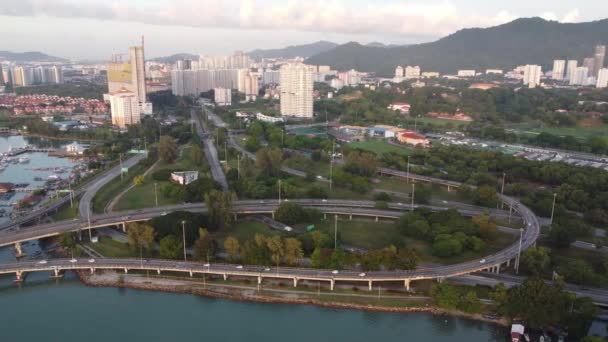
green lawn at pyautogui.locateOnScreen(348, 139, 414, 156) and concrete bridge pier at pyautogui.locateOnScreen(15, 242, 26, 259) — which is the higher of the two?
green lawn at pyautogui.locateOnScreen(348, 139, 414, 156)

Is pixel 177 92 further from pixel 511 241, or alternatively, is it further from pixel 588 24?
pixel 588 24

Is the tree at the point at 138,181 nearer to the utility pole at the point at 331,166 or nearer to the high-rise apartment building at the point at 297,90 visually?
the utility pole at the point at 331,166

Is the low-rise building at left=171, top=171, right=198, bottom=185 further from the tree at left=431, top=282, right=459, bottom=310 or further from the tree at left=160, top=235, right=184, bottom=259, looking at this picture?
the tree at left=431, top=282, right=459, bottom=310

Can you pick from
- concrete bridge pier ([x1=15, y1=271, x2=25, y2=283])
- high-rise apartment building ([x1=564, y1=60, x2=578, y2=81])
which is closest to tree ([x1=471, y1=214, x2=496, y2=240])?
concrete bridge pier ([x1=15, y1=271, x2=25, y2=283])

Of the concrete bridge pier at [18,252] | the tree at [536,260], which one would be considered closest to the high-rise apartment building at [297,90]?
the concrete bridge pier at [18,252]

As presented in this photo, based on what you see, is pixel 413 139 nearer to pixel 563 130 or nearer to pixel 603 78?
pixel 563 130

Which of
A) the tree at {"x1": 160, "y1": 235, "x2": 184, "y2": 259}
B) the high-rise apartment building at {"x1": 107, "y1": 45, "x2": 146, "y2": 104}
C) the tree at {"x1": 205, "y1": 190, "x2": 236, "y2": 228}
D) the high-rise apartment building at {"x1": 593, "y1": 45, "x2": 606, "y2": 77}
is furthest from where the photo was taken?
the high-rise apartment building at {"x1": 593, "y1": 45, "x2": 606, "y2": 77}
